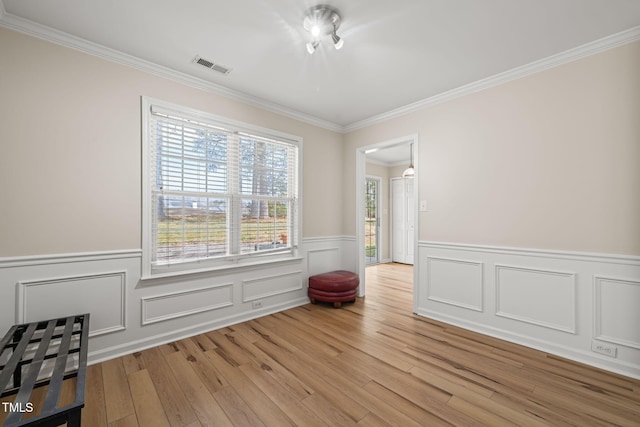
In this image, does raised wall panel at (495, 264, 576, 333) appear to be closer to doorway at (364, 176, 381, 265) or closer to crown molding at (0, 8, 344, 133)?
crown molding at (0, 8, 344, 133)

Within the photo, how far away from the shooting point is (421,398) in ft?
6.37

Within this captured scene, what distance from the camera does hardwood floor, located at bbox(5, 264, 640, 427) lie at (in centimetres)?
177

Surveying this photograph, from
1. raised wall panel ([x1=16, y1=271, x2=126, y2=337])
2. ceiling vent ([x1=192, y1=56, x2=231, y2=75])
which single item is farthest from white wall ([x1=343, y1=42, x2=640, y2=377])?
raised wall panel ([x1=16, y1=271, x2=126, y2=337])

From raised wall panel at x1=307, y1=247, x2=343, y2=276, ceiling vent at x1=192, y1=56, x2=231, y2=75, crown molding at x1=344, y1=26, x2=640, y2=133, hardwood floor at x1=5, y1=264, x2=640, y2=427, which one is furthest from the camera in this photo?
raised wall panel at x1=307, y1=247, x2=343, y2=276

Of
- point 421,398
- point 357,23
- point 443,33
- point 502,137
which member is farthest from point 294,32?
point 421,398

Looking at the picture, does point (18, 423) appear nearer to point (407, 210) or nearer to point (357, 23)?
point (357, 23)

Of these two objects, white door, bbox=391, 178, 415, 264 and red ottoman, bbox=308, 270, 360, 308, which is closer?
red ottoman, bbox=308, 270, 360, 308

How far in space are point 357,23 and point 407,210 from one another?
565cm

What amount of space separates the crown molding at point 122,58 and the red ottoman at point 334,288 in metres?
2.27

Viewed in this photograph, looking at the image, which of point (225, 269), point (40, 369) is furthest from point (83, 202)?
point (225, 269)

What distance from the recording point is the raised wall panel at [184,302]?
2.67 m

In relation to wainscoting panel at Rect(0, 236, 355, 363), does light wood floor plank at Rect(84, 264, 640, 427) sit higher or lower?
lower

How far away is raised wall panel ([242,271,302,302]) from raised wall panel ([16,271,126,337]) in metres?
1.23

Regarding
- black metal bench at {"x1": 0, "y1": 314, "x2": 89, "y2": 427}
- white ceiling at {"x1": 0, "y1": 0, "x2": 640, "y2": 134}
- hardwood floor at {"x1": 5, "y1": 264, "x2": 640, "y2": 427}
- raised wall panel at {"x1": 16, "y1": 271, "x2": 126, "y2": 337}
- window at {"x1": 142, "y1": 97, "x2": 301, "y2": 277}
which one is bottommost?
hardwood floor at {"x1": 5, "y1": 264, "x2": 640, "y2": 427}
